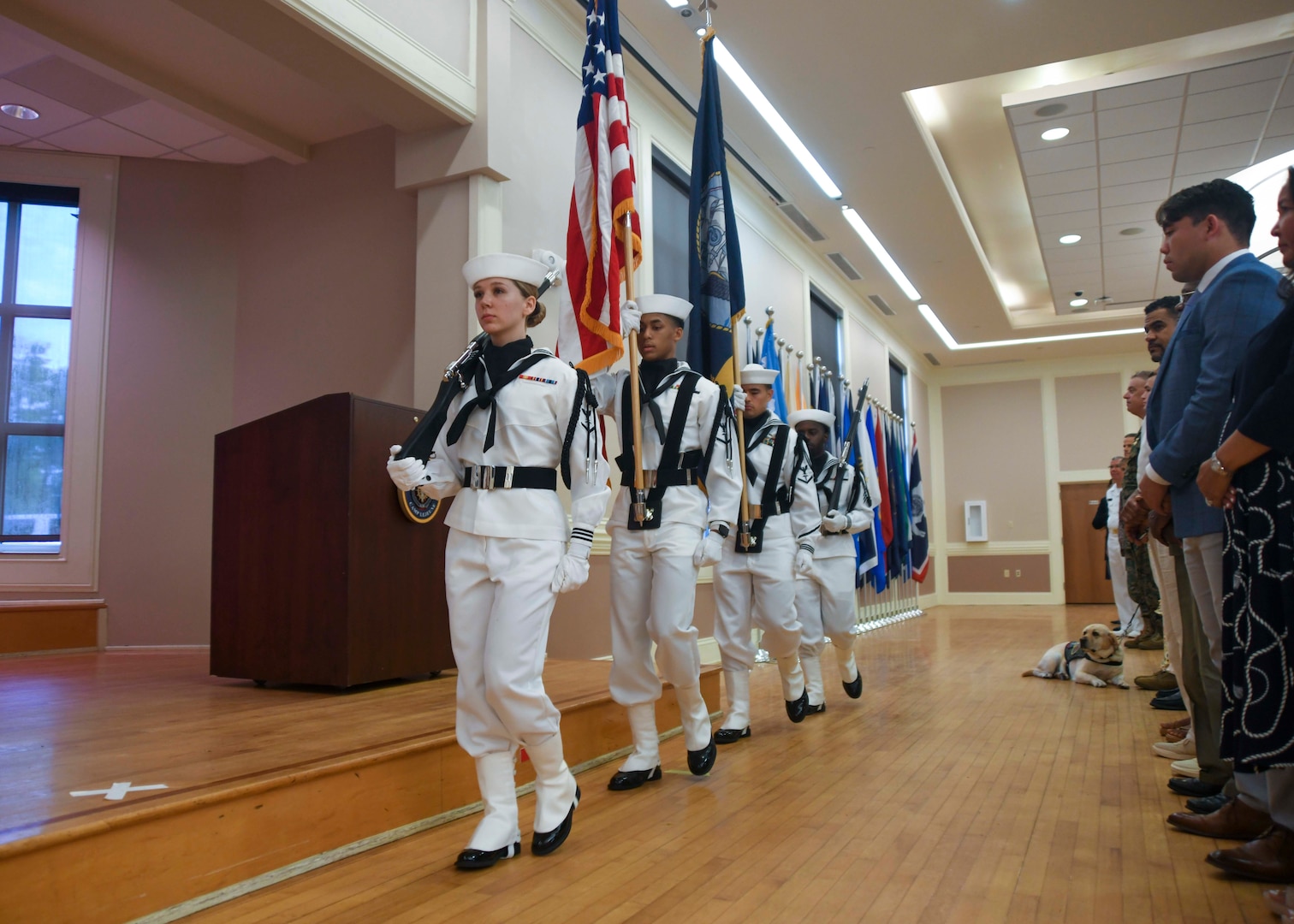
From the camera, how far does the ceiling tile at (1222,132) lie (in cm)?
795

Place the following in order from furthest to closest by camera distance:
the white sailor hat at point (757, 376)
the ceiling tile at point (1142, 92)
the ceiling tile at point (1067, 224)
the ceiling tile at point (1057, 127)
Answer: the ceiling tile at point (1067, 224) < the ceiling tile at point (1057, 127) < the ceiling tile at point (1142, 92) < the white sailor hat at point (757, 376)

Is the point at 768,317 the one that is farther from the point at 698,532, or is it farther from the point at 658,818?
the point at 658,818

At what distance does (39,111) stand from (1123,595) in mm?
10122

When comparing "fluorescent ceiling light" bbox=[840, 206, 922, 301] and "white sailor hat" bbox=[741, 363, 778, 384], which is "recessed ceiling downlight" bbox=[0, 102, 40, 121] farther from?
"fluorescent ceiling light" bbox=[840, 206, 922, 301]

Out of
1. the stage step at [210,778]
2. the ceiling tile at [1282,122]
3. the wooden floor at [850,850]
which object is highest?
the ceiling tile at [1282,122]

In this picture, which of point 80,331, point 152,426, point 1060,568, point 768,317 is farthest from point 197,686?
point 1060,568

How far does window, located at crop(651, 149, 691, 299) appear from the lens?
708 centimetres

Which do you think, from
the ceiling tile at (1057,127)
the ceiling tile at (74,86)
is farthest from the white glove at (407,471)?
the ceiling tile at (1057,127)

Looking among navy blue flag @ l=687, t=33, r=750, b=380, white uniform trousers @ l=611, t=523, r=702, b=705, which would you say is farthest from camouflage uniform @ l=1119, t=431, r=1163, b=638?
white uniform trousers @ l=611, t=523, r=702, b=705

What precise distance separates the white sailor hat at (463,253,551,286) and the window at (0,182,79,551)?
5102 millimetres

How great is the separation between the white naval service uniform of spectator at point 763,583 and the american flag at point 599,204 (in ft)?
3.43

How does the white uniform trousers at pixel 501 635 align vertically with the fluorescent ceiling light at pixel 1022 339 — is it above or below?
below

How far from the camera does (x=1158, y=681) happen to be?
5.92 metres

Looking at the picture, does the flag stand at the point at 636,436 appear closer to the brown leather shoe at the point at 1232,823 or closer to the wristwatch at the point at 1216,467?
the wristwatch at the point at 1216,467
